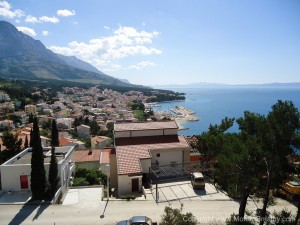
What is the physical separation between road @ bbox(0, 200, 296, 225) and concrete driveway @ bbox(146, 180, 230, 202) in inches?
32.9

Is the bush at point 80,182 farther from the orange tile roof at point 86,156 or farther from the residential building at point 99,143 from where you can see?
the residential building at point 99,143

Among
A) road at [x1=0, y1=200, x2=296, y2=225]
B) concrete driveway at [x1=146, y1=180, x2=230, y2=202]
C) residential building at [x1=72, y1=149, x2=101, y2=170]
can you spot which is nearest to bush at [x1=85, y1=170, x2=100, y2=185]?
concrete driveway at [x1=146, y1=180, x2=230, y2=202]

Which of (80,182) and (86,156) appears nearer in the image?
(80,182)

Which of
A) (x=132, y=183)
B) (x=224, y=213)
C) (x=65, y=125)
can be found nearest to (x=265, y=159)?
(x=224, y=213)

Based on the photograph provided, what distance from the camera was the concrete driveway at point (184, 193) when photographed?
17844 mm

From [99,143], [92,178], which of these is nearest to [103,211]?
[92,178]

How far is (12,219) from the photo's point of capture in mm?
14289

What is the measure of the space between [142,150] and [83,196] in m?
5.97

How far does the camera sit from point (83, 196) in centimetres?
1784

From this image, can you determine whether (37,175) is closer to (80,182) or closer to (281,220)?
(80,182)

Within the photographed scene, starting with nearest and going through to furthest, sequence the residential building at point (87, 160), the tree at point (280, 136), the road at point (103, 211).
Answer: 1. the tree at point (280, 136)
2. the road at point (103, 211)
3. the residential building at point (87, 160)

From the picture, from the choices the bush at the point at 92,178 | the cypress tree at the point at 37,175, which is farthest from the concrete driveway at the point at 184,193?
the cypress tree at the point at 37,175

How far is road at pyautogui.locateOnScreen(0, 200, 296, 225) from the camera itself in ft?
46.6

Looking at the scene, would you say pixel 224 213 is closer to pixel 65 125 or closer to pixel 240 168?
pixel 240 168
